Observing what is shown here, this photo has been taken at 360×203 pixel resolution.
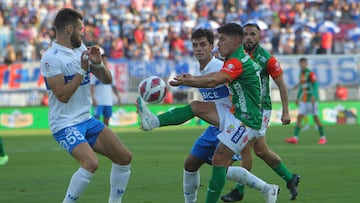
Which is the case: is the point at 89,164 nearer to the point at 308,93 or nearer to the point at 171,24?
the point at 308,93

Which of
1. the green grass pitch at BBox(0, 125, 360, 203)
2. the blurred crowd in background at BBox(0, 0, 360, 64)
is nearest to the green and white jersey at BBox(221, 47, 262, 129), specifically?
the green grass pitch at BBox(0, 125, 360, 203)

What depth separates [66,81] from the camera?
31.9 feet

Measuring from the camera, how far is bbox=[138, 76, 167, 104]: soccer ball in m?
10.1

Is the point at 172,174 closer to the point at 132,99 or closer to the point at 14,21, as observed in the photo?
the point at 132,99

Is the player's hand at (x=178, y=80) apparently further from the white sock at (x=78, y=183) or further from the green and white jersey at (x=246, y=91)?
the white sock at (x=78, y=183)

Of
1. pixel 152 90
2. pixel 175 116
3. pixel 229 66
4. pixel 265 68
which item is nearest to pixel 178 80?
pixel 229 66

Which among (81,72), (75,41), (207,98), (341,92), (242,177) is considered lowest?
(341,92)

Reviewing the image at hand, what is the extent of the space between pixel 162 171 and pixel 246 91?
6.38 m

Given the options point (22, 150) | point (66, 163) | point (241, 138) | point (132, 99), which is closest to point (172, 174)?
point (66, 163)

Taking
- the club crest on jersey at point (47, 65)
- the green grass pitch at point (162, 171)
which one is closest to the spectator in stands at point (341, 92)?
the green grass pitch at point (162, 171)

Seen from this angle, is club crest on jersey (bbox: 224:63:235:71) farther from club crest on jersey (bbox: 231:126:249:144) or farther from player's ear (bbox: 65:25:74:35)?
player's ear (bbox: 65:25:74:35)

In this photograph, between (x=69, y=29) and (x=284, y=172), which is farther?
(x=284, y=172)

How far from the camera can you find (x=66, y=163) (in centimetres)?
1798

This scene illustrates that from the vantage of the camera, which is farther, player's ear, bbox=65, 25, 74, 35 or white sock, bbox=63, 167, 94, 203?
player's ear, bbox=65, 25, 74, 35
